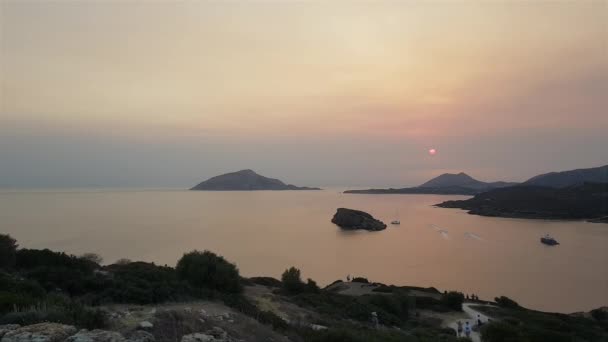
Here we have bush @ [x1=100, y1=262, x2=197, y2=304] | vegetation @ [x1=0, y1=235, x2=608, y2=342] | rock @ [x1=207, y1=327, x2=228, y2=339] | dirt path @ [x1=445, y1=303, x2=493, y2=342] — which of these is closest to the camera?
rock @ [x1=207, y1=327, x2=228, y2=339]

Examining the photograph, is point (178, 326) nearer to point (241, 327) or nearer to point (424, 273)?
point (241, 327)

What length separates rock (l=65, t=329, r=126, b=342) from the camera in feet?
17.6

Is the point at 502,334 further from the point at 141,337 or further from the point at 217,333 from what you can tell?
the point at 141,337

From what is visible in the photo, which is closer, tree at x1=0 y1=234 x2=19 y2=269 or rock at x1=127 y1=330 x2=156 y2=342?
rock at x1=127 y1=330 x2=156 y2=342

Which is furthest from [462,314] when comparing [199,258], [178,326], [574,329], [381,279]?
[178,326]

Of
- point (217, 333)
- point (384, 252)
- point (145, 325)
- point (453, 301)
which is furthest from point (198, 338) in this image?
point (384, 252)

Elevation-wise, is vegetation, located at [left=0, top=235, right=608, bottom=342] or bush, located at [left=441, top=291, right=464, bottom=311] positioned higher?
vegetation, located at [left=0, top=235, right=608, bottom=342]

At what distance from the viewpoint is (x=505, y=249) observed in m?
54.8

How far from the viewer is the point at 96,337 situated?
561 centimetres

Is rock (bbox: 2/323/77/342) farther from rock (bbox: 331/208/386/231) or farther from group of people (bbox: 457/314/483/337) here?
rock (bbox: 331/208/386/231)

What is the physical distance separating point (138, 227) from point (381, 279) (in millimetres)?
50077

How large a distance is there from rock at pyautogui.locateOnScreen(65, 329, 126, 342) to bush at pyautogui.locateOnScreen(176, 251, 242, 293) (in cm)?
988

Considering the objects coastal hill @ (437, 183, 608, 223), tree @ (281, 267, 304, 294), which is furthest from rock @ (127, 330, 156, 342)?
coastal hill @ (437, 183, 608, 223)

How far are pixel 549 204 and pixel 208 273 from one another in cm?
14593
